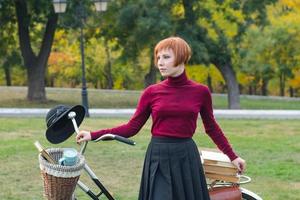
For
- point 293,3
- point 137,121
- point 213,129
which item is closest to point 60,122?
point 137,121

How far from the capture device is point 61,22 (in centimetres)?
2758

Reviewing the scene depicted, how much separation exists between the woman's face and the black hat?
0.58m

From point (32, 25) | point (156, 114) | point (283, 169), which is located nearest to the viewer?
point (156, 114)

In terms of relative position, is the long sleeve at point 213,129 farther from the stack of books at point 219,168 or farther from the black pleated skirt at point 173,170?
the black pleated skirt at point 173,170

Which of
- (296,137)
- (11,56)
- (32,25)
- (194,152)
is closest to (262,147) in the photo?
(296,137)

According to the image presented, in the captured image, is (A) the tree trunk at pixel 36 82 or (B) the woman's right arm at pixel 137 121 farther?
(A) the tree trunk at pixel 36 82

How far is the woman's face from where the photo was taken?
392 centimetres

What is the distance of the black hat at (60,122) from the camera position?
392cm

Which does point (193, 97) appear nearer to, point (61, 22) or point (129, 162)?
point (129, 162)

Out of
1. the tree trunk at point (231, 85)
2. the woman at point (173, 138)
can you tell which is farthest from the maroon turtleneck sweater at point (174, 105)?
the tree trunk at point (231, 85)

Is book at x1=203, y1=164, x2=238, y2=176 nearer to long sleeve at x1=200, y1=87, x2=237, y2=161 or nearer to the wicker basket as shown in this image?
long sleeve at x1=200, y1=87, x2=237, y2=161

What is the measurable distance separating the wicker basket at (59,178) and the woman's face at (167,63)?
0.78 m

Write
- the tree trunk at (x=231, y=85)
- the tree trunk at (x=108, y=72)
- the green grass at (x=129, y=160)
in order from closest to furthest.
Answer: the green grass at (x=129, y=160) → the tree trunk at (x=231, y=85) → the tree trunk at (x=108, y=72)

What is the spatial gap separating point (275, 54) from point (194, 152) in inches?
1307
